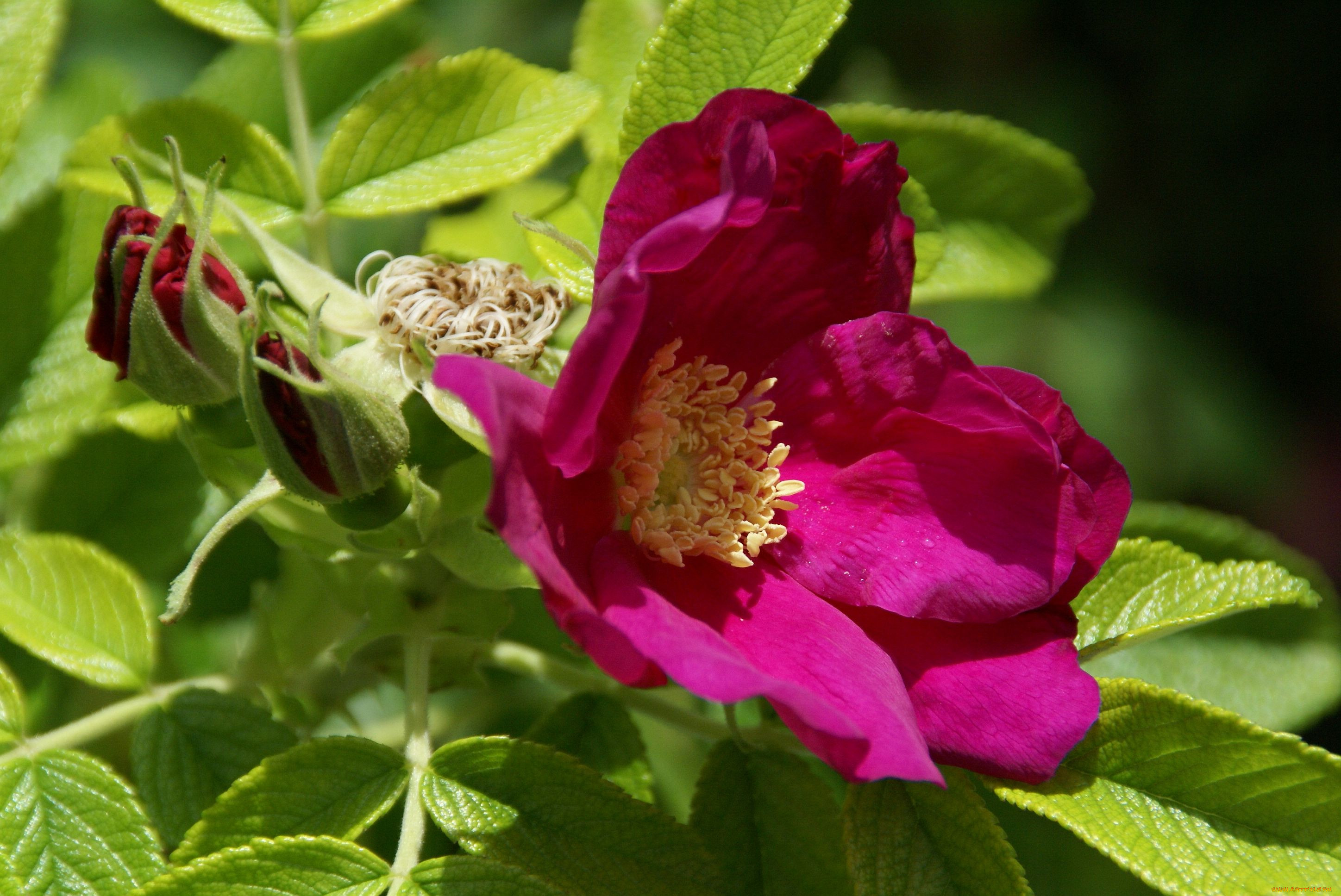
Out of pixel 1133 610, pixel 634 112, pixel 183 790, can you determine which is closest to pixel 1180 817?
pixel 1133 610

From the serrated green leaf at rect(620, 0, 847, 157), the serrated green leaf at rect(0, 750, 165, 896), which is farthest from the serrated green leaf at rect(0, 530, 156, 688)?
the serrated green leaf at rect(620, 0, 847, 157)

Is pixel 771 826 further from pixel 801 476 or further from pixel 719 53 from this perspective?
pixel 719 53

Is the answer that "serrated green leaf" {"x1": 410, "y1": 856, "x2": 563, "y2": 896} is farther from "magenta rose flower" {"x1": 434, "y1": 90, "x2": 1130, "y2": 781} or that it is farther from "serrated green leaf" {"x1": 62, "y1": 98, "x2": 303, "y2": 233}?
"serrated green leaf" {"x1": 62, "y1": 98, "x2": 303, "y2": 233}

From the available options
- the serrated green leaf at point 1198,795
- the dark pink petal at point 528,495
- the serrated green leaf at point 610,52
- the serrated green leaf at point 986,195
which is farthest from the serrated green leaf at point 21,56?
the serrated green leaf at point 1198,795

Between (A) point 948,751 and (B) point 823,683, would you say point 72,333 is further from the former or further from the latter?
(A) point 948,751

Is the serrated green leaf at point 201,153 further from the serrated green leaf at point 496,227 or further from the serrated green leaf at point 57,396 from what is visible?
the serrated green leaf at point 496,227

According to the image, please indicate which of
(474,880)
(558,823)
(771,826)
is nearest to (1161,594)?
(771,826)
